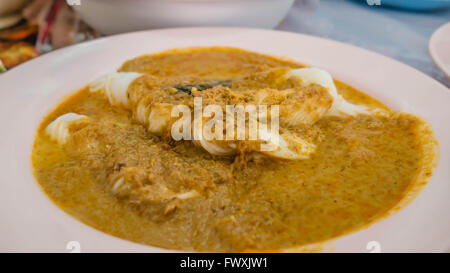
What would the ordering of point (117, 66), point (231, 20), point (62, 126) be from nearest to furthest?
point (62, 126), point (117, 66), point (231, 20)

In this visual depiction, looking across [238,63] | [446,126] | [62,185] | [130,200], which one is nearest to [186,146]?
[130,200]

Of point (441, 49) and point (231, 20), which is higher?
point (231, 20)

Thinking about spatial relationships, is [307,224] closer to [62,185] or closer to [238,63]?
[62,185]

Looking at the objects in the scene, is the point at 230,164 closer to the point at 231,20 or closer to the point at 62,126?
the point at 62,126

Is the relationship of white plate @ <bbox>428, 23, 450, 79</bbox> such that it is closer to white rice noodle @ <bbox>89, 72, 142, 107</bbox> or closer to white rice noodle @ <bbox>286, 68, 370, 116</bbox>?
white rice noodle @ <bbox>286, 68, 370, 116</bbox>

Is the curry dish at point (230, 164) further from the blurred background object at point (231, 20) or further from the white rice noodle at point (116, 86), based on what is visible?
the blurred background object at point (231, 20)

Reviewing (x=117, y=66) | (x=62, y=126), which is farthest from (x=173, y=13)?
(x=62, y=126)
